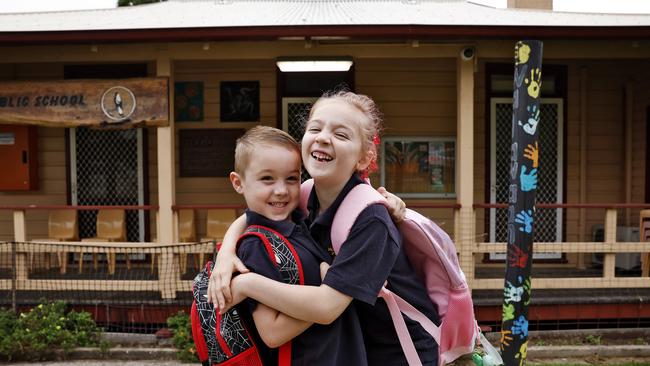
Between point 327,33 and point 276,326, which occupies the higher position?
point 327,33

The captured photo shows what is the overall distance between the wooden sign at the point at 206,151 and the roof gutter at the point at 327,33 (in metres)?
2.23

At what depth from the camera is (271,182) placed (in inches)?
66.1

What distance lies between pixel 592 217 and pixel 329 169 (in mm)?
8158

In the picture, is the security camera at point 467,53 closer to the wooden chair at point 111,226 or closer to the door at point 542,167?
the door at point 542,167

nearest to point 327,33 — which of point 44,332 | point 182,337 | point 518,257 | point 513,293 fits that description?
point 182,337

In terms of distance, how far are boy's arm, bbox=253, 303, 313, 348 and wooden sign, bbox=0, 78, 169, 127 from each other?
5.47m

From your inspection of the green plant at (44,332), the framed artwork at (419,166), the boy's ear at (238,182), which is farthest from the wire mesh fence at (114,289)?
the boy's ear at (238,182)

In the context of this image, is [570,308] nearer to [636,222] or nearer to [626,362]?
[626,362]

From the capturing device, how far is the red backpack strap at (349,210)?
1565 millimetres

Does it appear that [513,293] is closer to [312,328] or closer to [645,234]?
[312,328]

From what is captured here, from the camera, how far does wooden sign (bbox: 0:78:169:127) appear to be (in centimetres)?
660

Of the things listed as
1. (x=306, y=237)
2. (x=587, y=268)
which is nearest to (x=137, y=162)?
(x=587, y=268)

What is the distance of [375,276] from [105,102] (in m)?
5.91

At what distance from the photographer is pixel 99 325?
6.79 metres
